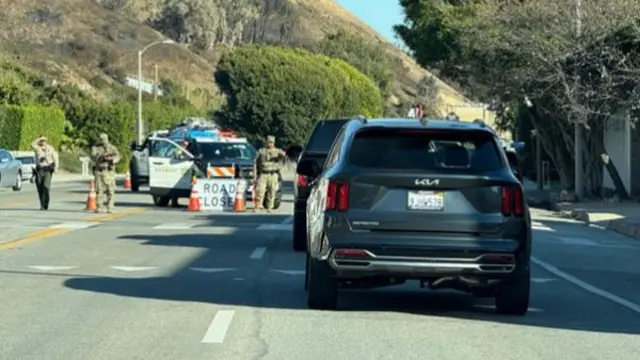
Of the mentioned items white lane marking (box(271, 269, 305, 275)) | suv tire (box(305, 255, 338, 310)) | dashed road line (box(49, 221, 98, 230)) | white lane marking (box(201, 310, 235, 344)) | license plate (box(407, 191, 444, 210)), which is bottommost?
white lane marking (box(201, 310, 235, 344))

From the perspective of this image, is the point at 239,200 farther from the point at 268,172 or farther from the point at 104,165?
the point at 104,165

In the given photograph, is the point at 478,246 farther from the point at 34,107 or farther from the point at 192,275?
the point at 34,107

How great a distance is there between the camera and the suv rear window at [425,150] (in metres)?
11.8

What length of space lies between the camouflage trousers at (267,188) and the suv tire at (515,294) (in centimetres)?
1724

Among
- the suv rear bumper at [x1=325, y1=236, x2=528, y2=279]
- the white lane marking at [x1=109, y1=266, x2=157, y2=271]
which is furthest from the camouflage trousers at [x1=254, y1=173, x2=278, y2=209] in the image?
the suv rear bumper at [x1=325, y1=236, x2=528, y2=279]

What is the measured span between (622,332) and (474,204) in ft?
5.96

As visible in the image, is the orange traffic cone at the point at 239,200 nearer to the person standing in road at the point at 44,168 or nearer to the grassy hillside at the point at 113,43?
the person standing in road at the point at 44,168

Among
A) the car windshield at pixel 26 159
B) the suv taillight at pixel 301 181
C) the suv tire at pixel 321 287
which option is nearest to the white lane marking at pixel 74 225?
the suv taillight at pixel 301 181

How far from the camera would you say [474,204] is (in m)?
11.5

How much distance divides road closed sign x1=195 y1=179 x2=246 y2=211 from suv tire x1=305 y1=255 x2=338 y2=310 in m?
18.5

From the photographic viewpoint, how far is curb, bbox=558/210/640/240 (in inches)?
1028

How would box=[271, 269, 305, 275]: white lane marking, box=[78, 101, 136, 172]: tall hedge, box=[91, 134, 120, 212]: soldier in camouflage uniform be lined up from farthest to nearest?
1. box=[78, 101, 136, 172]: tall hedge
2. box=[91, 134, 120, 212]: soldier in camouflage uniform
3. box=[271, 269, 305, 275]: white lane marking

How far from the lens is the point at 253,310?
12.5 meters

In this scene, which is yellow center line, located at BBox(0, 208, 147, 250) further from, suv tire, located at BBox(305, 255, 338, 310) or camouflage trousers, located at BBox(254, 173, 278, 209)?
suv tire, located at BBox(305, 255, 338, 310)
